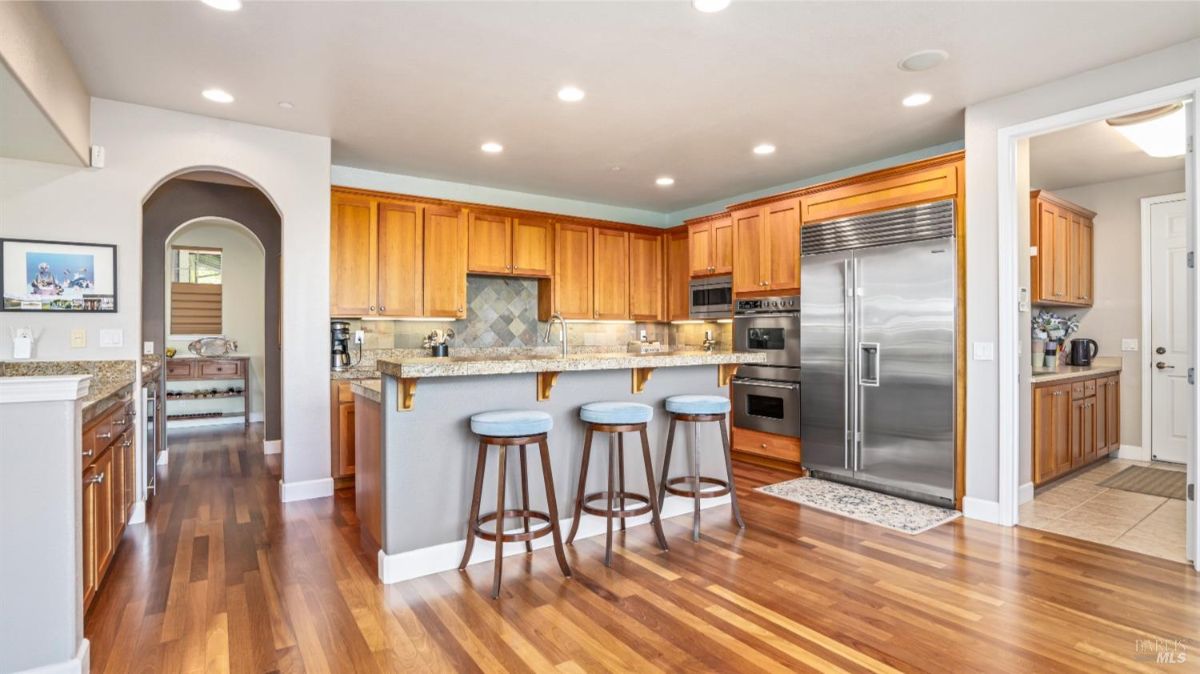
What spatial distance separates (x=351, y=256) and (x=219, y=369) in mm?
3676

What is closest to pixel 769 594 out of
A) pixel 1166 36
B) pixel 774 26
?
pixel 774 26

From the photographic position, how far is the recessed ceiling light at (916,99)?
3639 mm

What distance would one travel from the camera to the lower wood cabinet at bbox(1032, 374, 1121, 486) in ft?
14.3

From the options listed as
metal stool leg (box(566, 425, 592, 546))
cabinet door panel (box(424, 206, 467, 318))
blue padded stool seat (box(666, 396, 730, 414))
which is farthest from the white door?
cabinet door panel (box(424, 206, 467, 318))

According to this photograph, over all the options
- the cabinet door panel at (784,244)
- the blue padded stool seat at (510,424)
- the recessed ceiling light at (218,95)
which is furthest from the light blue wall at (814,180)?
the recessed ceiling light at (218,95)

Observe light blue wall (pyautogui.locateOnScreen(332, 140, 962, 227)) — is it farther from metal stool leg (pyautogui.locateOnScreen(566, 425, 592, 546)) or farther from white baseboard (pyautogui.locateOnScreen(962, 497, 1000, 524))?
metal stool leg (pyautogui.locateOnScreen(566, 425, 592, 546))

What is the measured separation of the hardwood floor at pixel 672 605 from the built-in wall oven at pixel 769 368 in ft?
5.11

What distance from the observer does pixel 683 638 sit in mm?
2305

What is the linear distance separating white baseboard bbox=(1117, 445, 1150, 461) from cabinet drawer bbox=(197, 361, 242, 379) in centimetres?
960

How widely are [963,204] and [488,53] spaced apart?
10.3 ft

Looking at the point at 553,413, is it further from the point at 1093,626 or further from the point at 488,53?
the point at 1093,626

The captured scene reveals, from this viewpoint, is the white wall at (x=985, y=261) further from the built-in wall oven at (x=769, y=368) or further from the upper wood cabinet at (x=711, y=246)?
the upper wood cabinet at (x=711, y=246)

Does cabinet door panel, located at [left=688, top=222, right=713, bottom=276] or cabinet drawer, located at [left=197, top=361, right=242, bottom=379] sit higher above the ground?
cabinet door panel, located at [left=688, top=222, right=713, bottom=276]

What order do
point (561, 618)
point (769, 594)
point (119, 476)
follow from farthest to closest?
point (119, 476), point (769, 594), point (561, 618)
